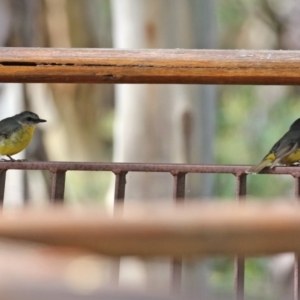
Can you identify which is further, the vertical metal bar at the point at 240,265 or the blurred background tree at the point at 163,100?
the blurred background tree at the point at 163,100

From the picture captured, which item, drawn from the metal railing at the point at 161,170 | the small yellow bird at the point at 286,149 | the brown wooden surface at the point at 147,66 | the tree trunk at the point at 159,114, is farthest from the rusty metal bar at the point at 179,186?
the tree trunk at the point at 159,114

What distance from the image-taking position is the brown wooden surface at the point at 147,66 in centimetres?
186

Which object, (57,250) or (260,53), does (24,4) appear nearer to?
(260,53)

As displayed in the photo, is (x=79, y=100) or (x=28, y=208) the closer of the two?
(x=28, y=208)

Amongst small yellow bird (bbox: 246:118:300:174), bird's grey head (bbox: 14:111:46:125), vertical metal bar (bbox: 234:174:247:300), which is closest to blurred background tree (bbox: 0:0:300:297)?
small yellow bird (bbox: 246:118:300:174)

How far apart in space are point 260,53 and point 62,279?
4.77 ft

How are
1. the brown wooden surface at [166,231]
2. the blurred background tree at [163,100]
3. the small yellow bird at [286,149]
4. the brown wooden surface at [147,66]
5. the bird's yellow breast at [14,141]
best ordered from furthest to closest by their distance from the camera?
1. the blurred background tree at [163,100]
2. the bird's yellow breast at [14,141]
3. the small yellow bird at [286,149]
4. the brown wooden surface at [147,66]
5. the brown wooden surface at [166,231]

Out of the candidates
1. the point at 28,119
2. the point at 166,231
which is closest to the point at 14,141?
the point at 28,119

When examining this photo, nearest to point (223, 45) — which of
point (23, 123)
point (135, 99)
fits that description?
point (135, 99)

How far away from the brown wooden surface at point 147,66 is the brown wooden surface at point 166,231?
1308 millimetres

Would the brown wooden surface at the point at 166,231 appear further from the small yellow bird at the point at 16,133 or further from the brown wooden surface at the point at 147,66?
the small yellow bird at the point at 16,133

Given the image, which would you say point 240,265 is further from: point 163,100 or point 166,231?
point 163,100

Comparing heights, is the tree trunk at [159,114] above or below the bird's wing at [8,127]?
above

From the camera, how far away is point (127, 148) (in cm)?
658
